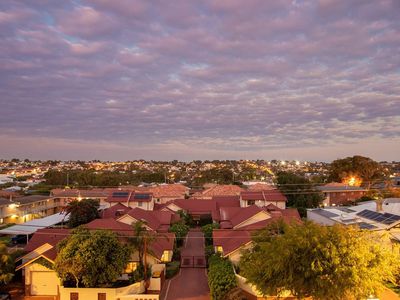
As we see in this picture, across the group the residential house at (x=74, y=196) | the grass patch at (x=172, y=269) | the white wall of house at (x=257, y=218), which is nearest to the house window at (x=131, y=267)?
the grass patch at (x=172, y=269)

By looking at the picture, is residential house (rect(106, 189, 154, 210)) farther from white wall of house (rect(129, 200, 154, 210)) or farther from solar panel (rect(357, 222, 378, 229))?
solar panel (rect(357, 222, 378, 229))

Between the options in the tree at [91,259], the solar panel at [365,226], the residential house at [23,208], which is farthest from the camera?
the residential house at [23,208]

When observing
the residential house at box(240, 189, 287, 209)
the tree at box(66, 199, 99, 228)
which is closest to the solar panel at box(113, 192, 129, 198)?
Answer: the tree at box(66, 199, 99, 228)

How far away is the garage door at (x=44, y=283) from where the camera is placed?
28234mm

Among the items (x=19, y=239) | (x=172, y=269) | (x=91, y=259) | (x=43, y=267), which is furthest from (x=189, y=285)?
(x=19, y=239)

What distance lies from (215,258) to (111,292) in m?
9.32

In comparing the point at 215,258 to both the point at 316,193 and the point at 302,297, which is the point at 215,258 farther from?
the point at 316,193

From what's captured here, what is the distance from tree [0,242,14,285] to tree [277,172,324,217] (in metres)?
40.7

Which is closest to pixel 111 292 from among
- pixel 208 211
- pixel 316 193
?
pixel 208 211

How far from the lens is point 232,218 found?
45938mm

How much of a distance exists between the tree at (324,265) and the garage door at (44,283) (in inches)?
600

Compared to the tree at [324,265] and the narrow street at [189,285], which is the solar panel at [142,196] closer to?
the narrow street at [189,285]

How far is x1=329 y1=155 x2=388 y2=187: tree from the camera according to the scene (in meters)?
81.6

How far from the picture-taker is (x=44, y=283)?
93.0 ft
